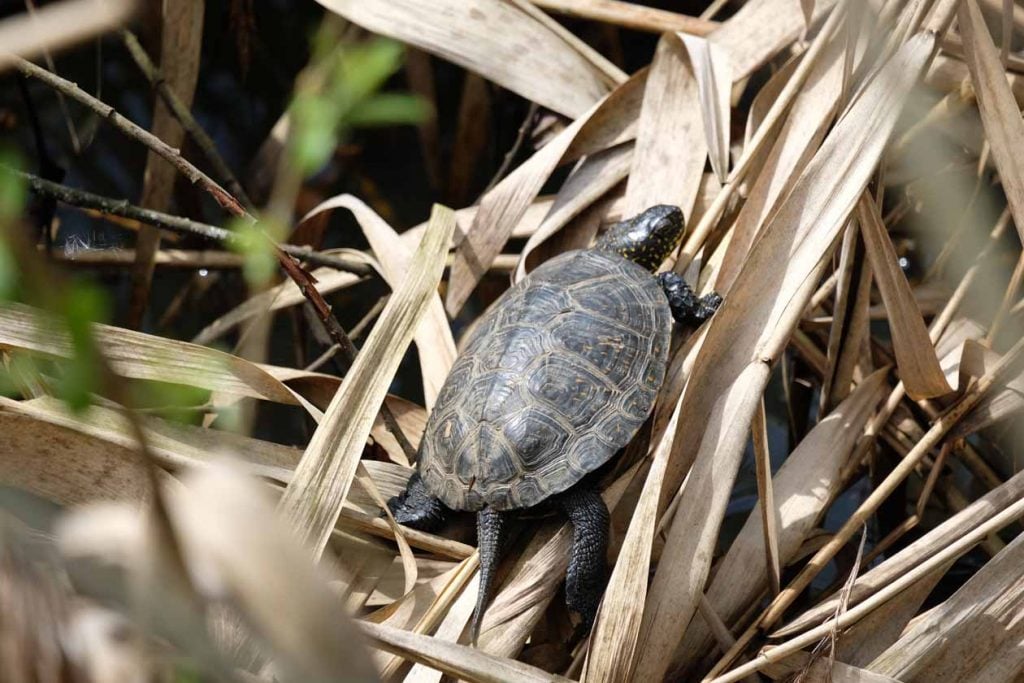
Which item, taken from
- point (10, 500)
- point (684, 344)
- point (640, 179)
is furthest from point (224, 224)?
point (10, 500)

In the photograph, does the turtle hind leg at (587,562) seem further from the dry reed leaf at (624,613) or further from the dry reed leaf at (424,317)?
the dry reed leaf at (424,317)

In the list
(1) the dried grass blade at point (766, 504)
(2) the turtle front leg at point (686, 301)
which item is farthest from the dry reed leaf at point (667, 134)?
(1) the dried grass blade at point (766, 504)

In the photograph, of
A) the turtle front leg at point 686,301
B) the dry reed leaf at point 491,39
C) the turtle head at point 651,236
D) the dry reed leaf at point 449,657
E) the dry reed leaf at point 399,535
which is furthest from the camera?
the dry reed leaf at point 491,39

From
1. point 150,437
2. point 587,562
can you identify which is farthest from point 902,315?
point 150,437

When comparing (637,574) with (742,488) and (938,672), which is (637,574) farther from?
(742,488)

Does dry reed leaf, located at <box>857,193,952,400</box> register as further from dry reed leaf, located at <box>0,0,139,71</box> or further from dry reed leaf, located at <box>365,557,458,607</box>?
dry reed leaf, located at <box>0,0,139,71</box>

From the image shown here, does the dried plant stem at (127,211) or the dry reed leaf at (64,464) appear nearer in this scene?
the dry reed leaf at (64,464)

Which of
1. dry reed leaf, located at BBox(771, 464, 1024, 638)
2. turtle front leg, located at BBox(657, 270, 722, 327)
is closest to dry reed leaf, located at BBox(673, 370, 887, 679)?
dry reed leaf, located at BBox(771, 464, 1024, 638)
